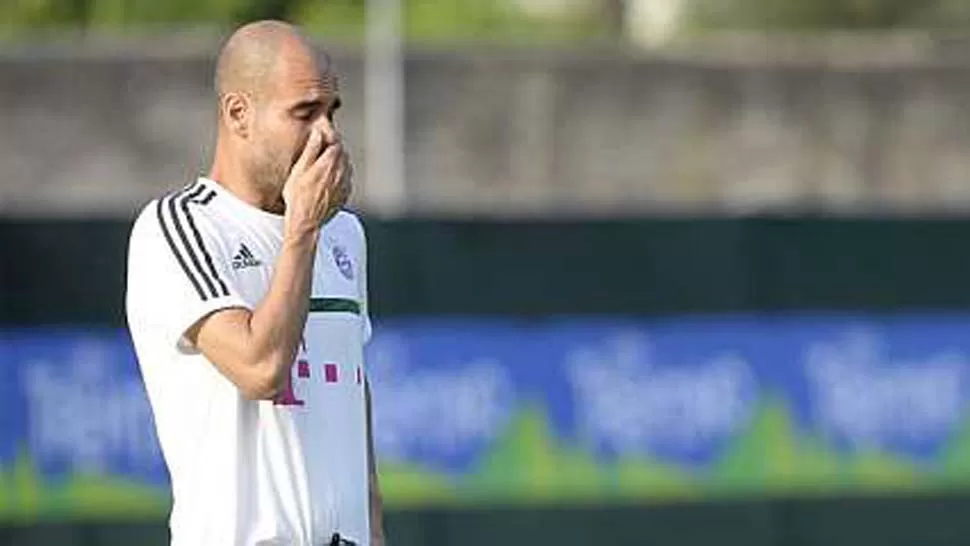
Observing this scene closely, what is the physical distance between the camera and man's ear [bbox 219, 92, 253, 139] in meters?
4.95

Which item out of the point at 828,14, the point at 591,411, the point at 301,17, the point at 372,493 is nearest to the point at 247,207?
the point at 372,493

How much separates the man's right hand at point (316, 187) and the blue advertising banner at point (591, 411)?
6.96 m

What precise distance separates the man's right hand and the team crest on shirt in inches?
15.9

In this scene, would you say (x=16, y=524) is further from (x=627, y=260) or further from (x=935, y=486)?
(x=935, y=486)

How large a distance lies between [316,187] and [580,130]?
16.0 metres

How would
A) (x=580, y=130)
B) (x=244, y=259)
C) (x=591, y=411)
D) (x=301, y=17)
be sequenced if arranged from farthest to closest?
1. (x=301, y=17)
2. (x=580, y=130)
3. (x=591, y=411)
4. (x=244, y=259)

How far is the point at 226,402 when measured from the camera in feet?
16.4

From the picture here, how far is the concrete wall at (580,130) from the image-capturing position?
1991 cm

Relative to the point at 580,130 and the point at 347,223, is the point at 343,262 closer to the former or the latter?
the point at 347,223

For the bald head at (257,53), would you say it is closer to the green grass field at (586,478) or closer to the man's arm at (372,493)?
the man's arm at (372,493)

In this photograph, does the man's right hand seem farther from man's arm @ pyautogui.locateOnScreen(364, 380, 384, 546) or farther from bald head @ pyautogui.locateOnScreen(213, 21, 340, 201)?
man's arm @ pyautogui.locateOnScreen(364, 380, 384, 546)

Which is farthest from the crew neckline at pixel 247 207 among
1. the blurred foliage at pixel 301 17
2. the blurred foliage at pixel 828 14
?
the blurred foliage at pixel 828 14

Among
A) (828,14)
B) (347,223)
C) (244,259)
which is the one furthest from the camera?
(828,14)

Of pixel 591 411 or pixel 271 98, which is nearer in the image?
pixel 271 98
